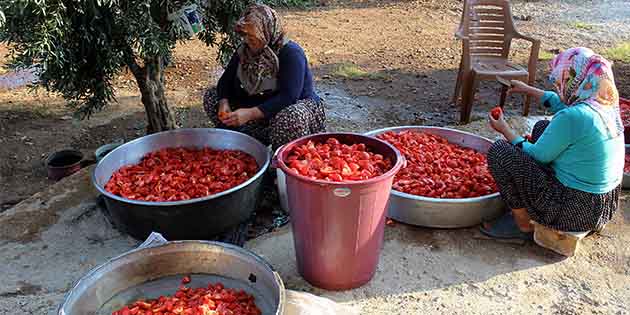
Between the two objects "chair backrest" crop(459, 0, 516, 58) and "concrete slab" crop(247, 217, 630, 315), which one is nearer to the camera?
"concrete slab" crop(247, 217, 630, 315)

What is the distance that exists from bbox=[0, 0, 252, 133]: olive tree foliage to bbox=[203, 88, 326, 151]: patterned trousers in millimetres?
650

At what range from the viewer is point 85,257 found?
3113mm

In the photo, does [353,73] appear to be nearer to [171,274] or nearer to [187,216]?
[187,216]

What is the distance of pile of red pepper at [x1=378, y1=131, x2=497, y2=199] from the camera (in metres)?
3.25

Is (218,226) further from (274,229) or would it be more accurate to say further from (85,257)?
(85,257)

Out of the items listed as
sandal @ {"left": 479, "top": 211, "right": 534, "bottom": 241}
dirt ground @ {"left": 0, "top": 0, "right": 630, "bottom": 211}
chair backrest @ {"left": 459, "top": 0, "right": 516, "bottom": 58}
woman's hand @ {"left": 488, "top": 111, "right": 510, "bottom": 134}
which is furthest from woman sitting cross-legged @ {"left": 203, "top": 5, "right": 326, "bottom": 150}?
chair backrest @ {"left": 459, "top": 0, "right": 516, "bottom": 58}

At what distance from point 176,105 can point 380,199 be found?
390 cm

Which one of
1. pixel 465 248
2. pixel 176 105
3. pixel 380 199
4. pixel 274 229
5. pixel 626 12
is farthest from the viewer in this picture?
pixel 626 12

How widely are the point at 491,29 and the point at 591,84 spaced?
346 centimetres

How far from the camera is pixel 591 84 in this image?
8.55ft

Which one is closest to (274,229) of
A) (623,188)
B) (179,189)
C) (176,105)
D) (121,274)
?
(179,189)

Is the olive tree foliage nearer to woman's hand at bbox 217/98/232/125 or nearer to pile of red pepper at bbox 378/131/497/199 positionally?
woman's hand at bbox 217/98/232/125

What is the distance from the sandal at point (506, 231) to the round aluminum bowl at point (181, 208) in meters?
1.39

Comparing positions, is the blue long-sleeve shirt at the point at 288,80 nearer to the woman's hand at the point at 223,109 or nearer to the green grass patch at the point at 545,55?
the woman's hand at the point at 223,109
